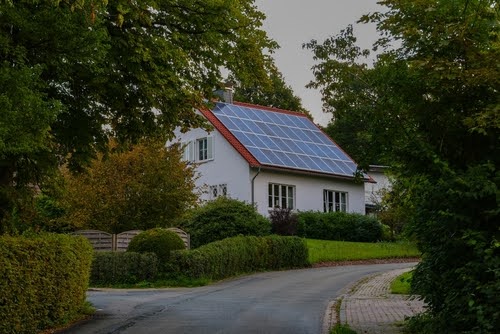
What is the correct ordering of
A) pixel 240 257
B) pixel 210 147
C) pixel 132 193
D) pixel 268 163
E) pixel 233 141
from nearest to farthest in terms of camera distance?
pixel 132 193
pixel 240 257
pixel 268 163
pixel 233 141
pixel 210 147

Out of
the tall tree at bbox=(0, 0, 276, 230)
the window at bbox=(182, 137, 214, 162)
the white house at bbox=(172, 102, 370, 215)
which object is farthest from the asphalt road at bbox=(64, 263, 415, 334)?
the window at bbox=(182, 137, 214, 162)

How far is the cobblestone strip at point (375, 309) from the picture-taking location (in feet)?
40.2

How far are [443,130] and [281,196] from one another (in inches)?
1246

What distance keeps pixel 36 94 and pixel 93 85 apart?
3.47m

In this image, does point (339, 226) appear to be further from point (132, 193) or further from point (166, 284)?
point (166, 284)

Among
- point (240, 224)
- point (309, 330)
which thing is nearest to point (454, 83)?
point (309, 330)

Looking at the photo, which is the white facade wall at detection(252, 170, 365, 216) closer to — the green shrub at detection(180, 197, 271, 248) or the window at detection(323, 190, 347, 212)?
the window at detection(323, 190, 347, 212)

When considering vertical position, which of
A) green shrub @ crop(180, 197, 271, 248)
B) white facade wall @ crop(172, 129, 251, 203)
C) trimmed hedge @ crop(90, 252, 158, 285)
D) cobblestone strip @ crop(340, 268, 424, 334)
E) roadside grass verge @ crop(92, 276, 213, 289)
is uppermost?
white facade wall @ crop(172, 129, 251, 203)

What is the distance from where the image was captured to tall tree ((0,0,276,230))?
33.1ft

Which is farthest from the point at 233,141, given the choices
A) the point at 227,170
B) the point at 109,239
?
the point at 109,239

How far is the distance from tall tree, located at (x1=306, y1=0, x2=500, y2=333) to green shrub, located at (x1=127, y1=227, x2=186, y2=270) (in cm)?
1518

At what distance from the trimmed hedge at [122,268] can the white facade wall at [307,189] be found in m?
15.4

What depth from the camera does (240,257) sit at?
90.5 ft

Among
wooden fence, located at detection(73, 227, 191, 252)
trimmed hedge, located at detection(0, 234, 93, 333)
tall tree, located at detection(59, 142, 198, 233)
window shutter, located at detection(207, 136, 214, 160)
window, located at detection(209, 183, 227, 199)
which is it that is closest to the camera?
trimmed hedge, located at detection(0, 234, 93, 333)
